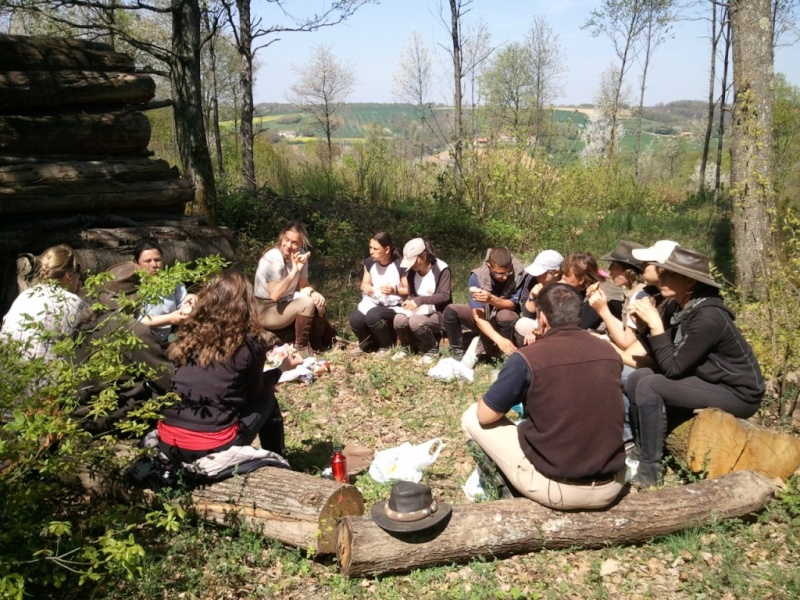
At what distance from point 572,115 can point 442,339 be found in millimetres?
5458

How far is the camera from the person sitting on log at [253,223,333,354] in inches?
272

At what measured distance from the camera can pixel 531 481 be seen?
11.9ft

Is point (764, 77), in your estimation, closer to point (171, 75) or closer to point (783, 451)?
point (783, 451)

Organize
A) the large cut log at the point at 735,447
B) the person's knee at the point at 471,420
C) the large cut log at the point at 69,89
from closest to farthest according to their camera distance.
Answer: the person's knee at the point at 471,420, the large cut log at the point at 735,447, the large cut log at the point at 69,89

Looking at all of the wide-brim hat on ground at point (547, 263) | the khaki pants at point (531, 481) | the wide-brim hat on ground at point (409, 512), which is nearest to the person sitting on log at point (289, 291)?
the wide-brim hat on ground at point (547, 263)

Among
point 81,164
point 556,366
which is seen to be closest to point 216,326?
point 556,366

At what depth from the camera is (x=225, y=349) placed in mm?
3902

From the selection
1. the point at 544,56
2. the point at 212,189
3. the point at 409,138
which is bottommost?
the point at 212,189

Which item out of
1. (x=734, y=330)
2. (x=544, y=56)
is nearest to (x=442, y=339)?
(x=734, y=330)

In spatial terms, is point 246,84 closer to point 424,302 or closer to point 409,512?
point 424,302

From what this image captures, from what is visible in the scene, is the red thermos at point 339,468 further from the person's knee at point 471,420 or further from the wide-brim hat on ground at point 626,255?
the wide-brim hat on ground at point 626,255

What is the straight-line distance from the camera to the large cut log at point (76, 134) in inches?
307

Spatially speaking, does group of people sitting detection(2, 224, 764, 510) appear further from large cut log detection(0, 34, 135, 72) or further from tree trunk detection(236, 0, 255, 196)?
tree trunk detection(236, 0, 255, 196)

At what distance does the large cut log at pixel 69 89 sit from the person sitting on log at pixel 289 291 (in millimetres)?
3542
